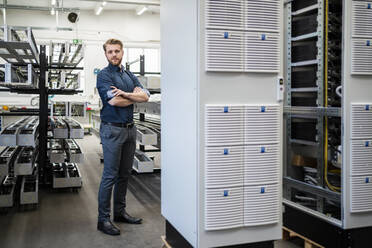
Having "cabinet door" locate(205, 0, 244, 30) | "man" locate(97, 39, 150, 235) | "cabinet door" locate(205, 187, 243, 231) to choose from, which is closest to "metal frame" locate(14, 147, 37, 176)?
"man" locate(97, 39, 150, 235)

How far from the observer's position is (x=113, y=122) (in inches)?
135

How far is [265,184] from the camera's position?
2344 millimetres

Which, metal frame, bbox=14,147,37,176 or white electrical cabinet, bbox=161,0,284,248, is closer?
white electrical cabinet, bbox=161,0,284,248

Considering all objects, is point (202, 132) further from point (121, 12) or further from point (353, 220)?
point (121, 12)

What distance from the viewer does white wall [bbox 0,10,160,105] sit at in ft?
44.5

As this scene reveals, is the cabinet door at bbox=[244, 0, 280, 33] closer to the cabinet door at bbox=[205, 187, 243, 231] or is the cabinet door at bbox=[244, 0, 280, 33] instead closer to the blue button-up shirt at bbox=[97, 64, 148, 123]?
the cabinet door at bbox=[205, 187, 243, 231]

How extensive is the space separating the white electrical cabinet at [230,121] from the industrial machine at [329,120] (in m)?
0.59

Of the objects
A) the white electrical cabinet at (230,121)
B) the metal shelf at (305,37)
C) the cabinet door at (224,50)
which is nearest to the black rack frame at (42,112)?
the white electrical cabinet at (230,121)

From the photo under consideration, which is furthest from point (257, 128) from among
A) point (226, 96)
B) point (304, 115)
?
point (304, 115)

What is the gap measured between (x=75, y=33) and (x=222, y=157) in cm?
1277

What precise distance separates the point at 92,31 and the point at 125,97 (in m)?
11.6

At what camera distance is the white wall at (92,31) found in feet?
44.5

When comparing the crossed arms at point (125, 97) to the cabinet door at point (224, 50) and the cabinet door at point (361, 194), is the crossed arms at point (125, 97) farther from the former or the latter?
the cabinet door at point (361, 194)

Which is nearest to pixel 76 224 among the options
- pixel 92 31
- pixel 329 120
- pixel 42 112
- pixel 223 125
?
pixel 42 112
